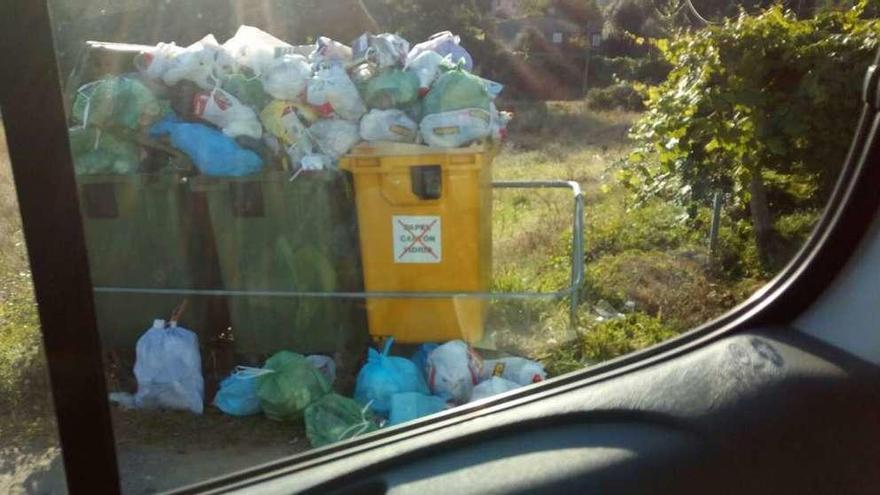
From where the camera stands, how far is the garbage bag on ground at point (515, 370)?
14.0 ft

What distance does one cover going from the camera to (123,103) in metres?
4.99

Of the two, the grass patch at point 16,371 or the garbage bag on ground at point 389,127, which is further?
the garbage bag on ground at point 389,127

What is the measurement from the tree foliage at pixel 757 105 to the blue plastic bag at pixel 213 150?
2491 mm

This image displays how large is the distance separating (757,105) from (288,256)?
→ 2.64 m

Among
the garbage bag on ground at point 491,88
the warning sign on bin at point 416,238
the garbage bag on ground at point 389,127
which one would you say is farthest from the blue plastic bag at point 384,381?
the garbage bag on ground at point 491,88

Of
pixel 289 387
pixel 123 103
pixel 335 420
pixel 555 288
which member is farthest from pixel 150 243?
pixel 555 288

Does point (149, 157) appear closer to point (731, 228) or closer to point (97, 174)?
point (97, 174)

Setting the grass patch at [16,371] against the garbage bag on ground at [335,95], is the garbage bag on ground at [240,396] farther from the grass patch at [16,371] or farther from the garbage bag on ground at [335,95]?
the garbage bag on ground at [335,95]

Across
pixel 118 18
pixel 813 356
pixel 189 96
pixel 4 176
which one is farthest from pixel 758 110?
pixel 4 176

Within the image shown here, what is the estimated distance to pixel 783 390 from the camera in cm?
178

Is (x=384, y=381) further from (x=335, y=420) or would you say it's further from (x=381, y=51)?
(x=381, y=51)

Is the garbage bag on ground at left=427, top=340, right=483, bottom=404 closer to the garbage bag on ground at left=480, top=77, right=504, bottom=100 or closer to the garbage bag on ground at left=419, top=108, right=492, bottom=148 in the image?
the garbage bag on ground at left=419, top=108, right=492, bottom=148

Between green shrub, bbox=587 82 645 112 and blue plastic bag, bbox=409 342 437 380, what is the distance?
3.91m

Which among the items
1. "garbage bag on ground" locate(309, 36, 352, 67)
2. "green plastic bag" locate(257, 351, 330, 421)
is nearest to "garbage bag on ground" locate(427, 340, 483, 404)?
"green plastic bag" locate(257, 351, 330, 421)
